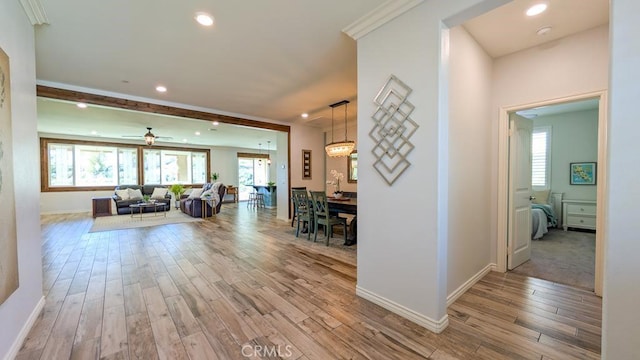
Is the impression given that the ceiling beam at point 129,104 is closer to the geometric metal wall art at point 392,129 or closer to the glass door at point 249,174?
the geometric metal wall art at point 392,129

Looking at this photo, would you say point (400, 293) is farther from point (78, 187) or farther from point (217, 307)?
point (78, 187)

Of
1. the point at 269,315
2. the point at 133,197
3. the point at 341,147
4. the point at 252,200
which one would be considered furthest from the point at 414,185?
the point at 252,200

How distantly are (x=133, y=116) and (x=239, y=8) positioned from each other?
204 inches

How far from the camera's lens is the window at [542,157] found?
5832 mm

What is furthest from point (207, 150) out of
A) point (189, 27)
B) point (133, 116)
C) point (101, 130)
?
point (189, 27)

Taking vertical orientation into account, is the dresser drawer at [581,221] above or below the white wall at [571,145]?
below

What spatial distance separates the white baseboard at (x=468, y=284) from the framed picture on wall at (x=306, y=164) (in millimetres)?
4716

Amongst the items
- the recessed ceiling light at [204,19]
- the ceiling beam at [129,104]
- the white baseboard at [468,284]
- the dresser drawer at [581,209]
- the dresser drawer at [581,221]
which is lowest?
the white baseboard at [468,284]

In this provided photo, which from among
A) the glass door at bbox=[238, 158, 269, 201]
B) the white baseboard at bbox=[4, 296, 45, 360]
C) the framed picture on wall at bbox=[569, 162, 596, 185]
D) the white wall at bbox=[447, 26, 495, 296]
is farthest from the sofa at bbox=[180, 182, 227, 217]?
the framed picture on wall at bbox=[569, 162, 596, 185]

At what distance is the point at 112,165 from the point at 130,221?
151 inches

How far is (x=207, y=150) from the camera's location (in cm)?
1085

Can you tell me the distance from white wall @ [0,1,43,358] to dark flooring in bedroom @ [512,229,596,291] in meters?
4.76

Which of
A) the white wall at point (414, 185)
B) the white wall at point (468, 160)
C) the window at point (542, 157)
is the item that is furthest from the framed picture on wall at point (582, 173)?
the white wall at point (414, 185)

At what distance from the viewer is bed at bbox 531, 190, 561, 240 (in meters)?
4.56
